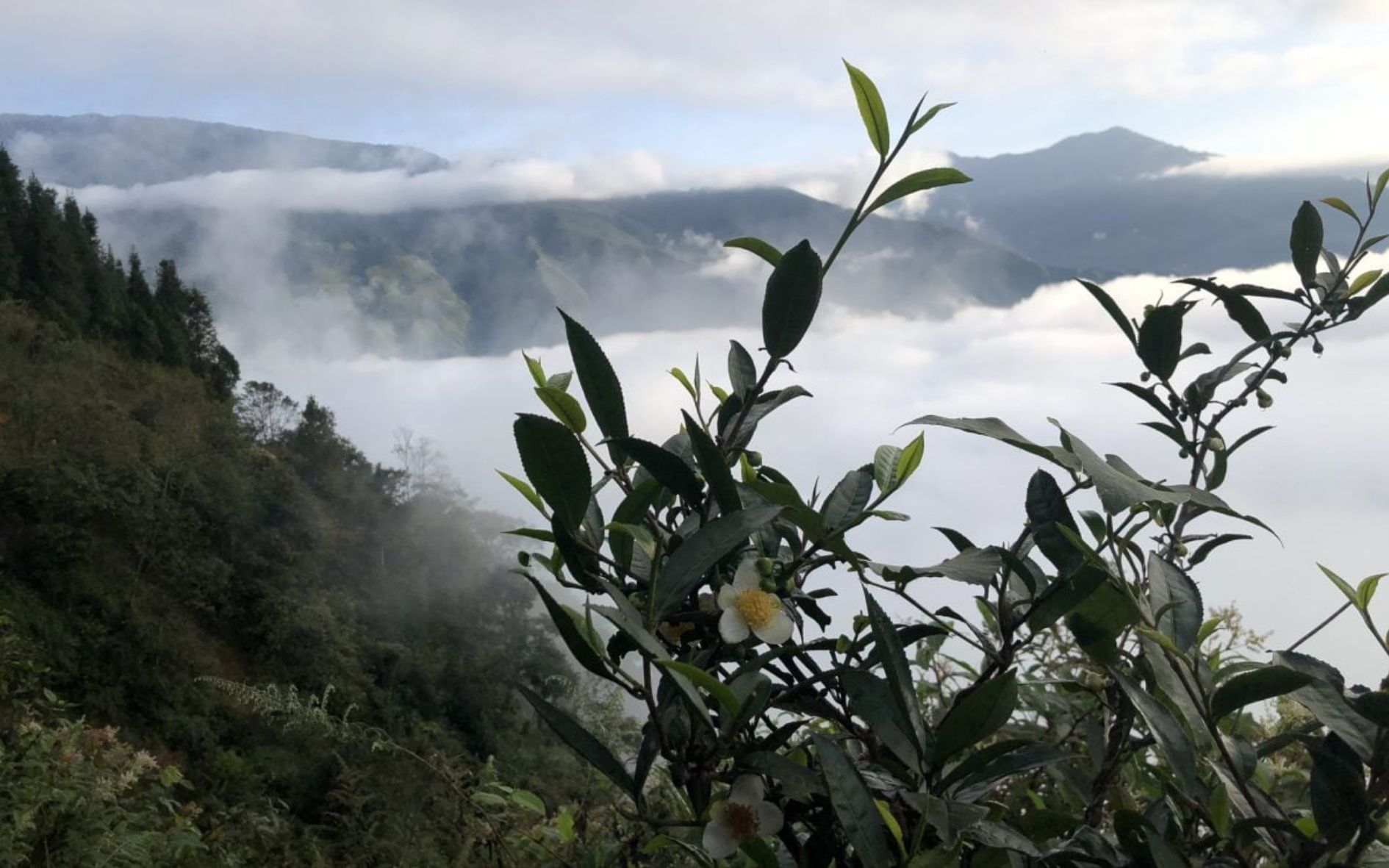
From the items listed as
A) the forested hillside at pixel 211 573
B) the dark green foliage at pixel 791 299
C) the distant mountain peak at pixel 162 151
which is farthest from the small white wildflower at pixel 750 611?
the distant mountain peak at pixel 162 151

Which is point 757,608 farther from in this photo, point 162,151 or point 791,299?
point 162,151

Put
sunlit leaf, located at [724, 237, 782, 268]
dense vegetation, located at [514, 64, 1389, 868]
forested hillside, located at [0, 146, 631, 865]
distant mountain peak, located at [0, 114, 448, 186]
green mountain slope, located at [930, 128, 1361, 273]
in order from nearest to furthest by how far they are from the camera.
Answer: dense vegetation, located at [514, 64, 1389, 868], sunlit leaf, located at [724, 237, 782, 268], green mountain slope, located at [930, 128, 1361, 273], forested hillside, located at [0, 146, 631, 865], distant mountain peak, located at [0, 114, 448, 186]

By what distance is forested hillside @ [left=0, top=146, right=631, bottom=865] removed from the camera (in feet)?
20.2

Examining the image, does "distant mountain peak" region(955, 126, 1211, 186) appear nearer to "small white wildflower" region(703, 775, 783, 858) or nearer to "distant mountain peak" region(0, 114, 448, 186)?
"small white wildflower" region(703, 775, 783, 858)

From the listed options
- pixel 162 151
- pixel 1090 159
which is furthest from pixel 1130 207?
pixel 162 151

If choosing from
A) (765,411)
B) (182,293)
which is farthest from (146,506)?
(765,411)

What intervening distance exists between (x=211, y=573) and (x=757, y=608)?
→ 1047cm

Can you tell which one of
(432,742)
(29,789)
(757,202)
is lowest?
(432,742)

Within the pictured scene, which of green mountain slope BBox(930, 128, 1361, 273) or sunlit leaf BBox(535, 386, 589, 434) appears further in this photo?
green mountain slope BBox(930, 128, 1361, 273)

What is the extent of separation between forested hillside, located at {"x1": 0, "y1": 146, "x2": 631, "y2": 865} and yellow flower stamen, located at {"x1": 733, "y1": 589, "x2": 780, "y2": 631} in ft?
5.70

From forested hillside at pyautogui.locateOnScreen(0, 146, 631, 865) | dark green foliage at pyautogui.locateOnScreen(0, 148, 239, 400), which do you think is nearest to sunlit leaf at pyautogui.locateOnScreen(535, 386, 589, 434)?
forested hillside at pyautogui.locateOnScreen(0, 146, 631, 865)

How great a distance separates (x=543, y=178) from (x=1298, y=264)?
56887 mm

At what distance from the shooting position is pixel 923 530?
0.52 m

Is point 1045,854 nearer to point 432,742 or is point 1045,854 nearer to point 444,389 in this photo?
point 432,742
